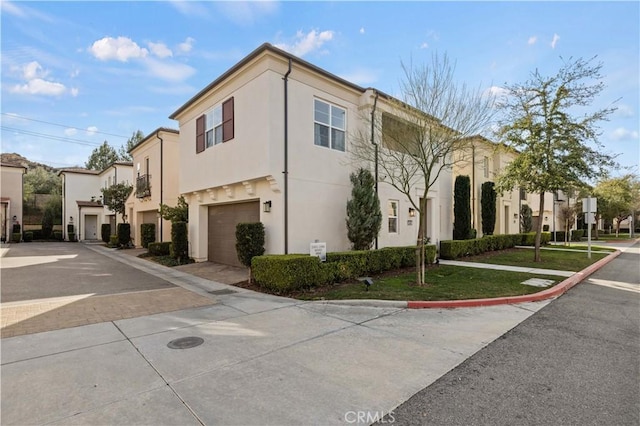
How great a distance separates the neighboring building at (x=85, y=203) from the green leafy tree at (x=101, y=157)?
67.9 feet

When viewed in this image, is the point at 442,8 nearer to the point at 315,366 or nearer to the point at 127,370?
the point at 315,366

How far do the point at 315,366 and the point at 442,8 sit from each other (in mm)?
9861

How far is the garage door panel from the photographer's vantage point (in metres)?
11.3

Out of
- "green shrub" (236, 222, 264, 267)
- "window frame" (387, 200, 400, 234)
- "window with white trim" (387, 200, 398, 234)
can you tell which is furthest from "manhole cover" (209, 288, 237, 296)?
"window with white trim" (387, 200, 398, 234)

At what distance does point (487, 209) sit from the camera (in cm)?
1984

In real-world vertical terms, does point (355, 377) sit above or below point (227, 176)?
below

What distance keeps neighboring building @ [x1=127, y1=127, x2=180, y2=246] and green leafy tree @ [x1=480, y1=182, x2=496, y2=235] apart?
18.7 m

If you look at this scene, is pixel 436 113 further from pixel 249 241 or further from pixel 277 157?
pixel 249 241

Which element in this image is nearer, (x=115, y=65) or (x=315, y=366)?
(x=315, y=366)

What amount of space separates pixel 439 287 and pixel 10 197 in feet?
117

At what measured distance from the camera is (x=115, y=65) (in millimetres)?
15453

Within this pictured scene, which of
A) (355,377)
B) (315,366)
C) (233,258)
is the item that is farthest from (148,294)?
(355,377)

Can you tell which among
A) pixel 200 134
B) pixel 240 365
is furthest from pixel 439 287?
pixel 200 134

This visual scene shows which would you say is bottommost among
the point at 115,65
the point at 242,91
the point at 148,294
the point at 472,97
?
the point at 148,294
